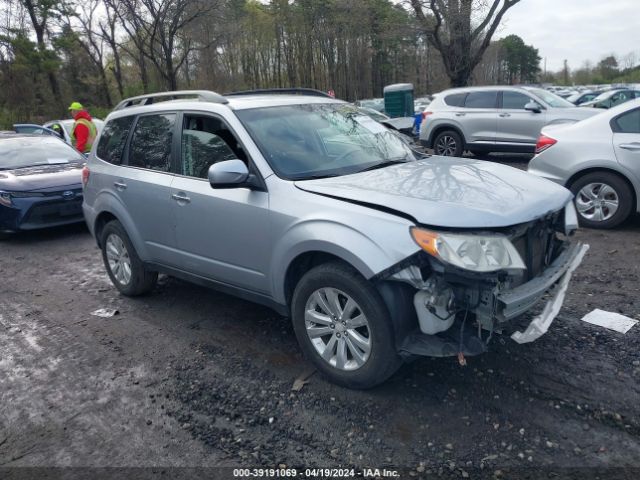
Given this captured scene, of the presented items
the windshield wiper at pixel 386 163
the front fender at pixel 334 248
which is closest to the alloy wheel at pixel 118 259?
→ the front fender at pixel 334 248

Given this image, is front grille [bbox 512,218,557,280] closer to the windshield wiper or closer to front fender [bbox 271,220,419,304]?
front fender [bbox 271,220,419,304]

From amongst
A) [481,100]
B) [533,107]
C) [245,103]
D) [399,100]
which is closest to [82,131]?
[245,103]

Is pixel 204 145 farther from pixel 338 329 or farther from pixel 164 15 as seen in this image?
pixel 164 15

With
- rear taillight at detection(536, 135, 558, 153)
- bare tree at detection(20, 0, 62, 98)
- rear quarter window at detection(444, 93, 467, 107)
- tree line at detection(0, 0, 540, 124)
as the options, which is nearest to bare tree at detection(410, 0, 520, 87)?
tree line at detection(0, 0, 540, 124)

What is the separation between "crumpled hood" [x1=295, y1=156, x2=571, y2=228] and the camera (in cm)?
302

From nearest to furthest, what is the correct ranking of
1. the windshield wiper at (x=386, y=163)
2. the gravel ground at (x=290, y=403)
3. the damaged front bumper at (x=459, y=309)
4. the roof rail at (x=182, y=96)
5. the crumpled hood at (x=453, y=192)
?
1. the gravel ground at (x=290, y=403)
2. the damaged front bumper at (x=459, y=309)
3. the crumpled hood at (x=453, y=192)
4. the windshield wiper at (x=386, y=163)
5. the roof rail at (x=182, y=96)

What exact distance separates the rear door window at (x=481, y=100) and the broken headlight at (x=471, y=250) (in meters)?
9.70

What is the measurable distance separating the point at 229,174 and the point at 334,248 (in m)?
0.93

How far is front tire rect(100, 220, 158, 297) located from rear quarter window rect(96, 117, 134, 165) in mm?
639

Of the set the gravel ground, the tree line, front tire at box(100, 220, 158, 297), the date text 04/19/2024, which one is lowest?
the date text 04/19/2024

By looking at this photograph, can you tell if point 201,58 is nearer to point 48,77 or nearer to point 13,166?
point 48,77

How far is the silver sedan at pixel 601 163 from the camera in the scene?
20.4 feet

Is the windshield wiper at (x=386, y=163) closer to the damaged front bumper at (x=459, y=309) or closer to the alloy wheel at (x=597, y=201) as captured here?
the damaged front bumper at (x=459, y=309)

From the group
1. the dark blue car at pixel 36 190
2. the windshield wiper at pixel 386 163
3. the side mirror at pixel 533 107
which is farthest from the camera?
the side mirror at pixel 533 107
